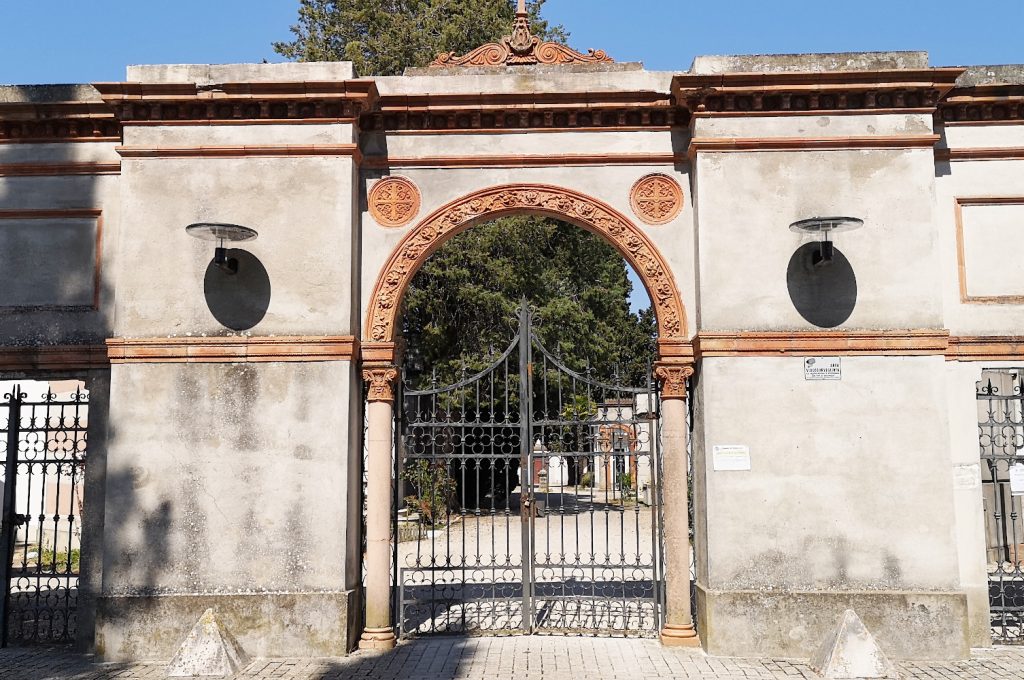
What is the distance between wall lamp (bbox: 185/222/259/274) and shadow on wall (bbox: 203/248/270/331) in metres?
0.10

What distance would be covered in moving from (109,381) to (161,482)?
131 centimetres

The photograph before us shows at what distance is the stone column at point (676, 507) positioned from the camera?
8.43 m

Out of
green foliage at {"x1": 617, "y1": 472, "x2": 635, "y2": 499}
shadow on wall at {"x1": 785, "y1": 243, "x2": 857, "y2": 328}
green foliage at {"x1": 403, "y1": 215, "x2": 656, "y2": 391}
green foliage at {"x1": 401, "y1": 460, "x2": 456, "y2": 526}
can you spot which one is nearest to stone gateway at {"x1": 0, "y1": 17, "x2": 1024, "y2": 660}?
shadow on wall at {"x1": 785, "y1": 243, "x2": 857, "y2": 328}

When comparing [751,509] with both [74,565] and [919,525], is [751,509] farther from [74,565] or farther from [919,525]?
[74,565]

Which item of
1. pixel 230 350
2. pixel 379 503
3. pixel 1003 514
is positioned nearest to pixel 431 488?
pixel 379 503

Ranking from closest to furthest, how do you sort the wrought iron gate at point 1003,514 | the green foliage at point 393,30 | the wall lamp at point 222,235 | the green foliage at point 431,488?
the wall lamp at point 222,235, the wrought iron gate at point 1003,514, the green foliage at point 431,488, the green foliage at point 393,30

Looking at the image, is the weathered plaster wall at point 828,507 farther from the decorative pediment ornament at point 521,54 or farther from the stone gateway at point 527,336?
the decorative pediment ornament at point 521,54

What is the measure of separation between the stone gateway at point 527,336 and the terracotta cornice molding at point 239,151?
27 mm

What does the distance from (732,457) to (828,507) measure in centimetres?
94

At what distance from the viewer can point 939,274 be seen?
27.1 feet

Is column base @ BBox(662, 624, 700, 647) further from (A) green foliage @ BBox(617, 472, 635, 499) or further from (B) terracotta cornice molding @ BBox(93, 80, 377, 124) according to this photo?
(B) terracotta cornice molding @ BBox(93, 80, 377, 124)

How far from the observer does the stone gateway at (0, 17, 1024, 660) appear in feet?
26.4

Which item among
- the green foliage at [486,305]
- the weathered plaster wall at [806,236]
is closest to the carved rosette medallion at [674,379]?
the weathered plaster wall at [806,236]

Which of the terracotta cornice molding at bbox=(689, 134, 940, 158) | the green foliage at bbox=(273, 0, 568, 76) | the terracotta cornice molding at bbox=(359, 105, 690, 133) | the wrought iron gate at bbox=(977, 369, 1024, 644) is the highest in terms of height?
the green foliage at bbox=(273, 0, 568, 76)
